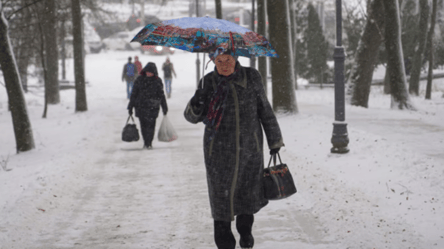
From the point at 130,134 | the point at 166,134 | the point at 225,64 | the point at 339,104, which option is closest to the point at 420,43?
the point at 339,104

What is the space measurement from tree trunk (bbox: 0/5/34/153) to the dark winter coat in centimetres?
831

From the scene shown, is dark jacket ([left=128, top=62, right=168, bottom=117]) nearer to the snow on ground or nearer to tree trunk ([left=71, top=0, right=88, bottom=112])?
the snow on ground

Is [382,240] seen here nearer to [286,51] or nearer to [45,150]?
[45,150]

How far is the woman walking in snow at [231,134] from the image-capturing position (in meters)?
4.53

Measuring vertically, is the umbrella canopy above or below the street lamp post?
above

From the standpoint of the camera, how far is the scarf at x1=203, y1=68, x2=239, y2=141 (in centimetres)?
450

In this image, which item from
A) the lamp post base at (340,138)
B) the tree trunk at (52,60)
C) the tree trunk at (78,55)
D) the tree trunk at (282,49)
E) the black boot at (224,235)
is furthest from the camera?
the tree trunk at (52,60)

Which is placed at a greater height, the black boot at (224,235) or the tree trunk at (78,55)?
the tree trunk at (78,55)

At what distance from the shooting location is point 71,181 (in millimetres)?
8469

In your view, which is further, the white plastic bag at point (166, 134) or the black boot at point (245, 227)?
the white plastic bag at point (166, 134)

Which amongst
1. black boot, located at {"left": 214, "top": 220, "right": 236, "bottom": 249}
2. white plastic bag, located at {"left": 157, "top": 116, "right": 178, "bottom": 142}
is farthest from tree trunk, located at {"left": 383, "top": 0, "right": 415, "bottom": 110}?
black boot, located at {"left": 214, "top": 220, "right": 236, "bottom": 249}

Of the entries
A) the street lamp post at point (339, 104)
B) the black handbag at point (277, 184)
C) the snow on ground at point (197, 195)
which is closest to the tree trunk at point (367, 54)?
the snow on ground at point (197, 195)

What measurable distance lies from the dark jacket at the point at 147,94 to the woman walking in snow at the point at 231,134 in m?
6.51

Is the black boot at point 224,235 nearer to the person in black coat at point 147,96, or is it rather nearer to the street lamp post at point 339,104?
the street lamp post at point 339,104
